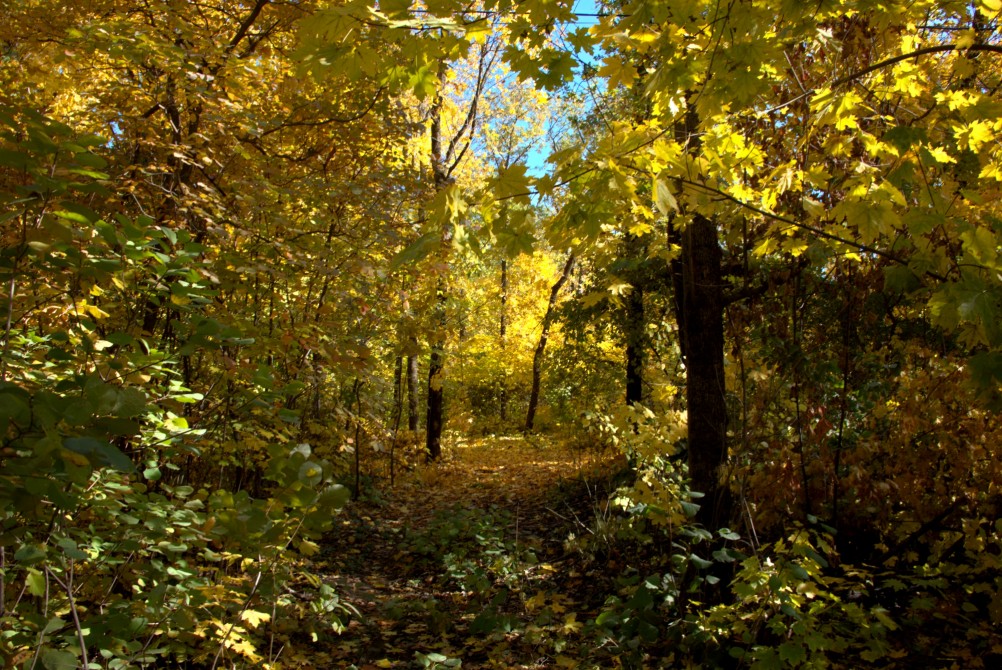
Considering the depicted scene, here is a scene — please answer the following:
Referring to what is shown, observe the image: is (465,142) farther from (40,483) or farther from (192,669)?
(40,483)

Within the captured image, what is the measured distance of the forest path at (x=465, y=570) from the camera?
4.15 m

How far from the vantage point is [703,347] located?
455cm

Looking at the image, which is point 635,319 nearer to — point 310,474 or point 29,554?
point 310,474

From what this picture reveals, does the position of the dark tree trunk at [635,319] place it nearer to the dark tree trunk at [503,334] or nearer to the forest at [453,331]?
the forest at [453,331]

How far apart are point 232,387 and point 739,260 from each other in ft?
15.5

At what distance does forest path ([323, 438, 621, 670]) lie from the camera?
4.15m

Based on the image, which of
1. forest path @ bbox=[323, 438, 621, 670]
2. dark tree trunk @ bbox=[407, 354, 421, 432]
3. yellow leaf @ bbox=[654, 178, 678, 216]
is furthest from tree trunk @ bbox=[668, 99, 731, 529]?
dark tree trunk @ bbox=[407, 354, 421, 432]

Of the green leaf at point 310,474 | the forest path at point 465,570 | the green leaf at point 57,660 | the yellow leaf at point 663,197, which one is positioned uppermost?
the yellow leaf at point 663,197

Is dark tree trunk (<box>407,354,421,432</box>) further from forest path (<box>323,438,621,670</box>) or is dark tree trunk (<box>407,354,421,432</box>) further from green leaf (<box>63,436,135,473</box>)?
green leaf (<box>63,436,135,473</box>)

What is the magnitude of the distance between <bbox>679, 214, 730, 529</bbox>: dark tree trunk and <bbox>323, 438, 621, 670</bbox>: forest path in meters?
1.55

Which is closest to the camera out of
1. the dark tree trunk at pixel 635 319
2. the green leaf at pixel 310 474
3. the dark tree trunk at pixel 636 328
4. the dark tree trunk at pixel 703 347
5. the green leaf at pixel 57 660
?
the green leaf at pixel 57 660

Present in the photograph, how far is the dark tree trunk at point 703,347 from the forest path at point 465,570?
1.55m

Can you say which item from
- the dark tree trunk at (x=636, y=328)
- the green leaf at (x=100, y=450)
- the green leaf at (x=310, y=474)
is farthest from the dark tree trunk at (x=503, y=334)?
the green leaf at (x=100, y=450)

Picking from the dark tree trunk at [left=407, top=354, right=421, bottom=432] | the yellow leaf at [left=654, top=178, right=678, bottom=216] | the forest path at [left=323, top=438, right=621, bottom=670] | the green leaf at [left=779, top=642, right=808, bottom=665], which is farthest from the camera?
the dark tree trunk at [left=407, top=354, right=421, bottom=432]
